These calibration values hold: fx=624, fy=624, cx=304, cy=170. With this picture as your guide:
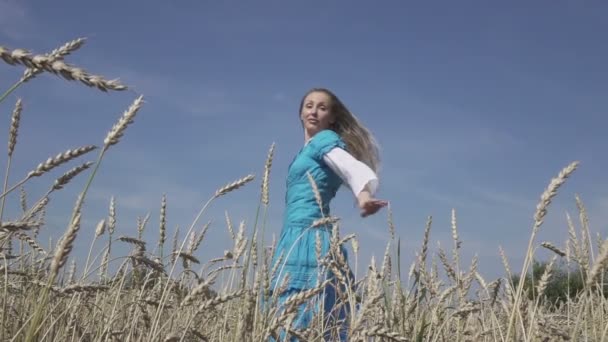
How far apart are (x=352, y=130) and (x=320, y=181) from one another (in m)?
1.03

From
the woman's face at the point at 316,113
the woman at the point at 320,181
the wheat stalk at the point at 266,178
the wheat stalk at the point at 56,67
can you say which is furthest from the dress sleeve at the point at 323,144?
the wheat stalk at the point at 56,67

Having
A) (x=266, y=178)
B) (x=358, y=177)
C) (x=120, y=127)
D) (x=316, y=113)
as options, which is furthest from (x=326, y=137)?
(x=120, y=127)

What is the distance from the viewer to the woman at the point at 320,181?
3.92 m

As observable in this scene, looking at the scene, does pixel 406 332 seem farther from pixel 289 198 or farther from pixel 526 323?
pixel 289 198

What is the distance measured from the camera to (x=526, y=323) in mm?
2350

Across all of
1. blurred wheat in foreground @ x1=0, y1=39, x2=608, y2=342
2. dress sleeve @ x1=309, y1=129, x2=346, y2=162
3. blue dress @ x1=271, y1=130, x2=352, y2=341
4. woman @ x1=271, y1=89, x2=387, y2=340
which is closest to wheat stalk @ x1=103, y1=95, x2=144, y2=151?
blurred wheat in foreground @ x1=0, y1=39, x2=608, y2=342

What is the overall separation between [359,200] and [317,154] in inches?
26.4

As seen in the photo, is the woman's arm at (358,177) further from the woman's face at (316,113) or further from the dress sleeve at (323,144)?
the woman's face at (316,113)

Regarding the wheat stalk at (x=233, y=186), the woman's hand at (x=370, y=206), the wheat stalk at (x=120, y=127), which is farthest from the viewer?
the woman's hand at (x=370, y=206)

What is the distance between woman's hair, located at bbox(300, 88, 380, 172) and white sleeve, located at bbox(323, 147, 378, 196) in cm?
87

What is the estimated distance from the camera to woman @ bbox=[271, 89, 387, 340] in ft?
12.9

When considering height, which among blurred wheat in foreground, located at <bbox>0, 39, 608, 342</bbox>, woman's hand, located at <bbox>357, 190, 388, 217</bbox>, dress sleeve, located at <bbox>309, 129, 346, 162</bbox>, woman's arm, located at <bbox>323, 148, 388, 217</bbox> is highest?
dress sleeve, located at <bbox>309, 129, 346, 162</bbox>

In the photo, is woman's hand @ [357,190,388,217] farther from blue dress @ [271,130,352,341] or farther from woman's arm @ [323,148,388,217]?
blue dress @ [271,130,352,341]

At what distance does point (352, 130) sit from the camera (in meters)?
5.33
